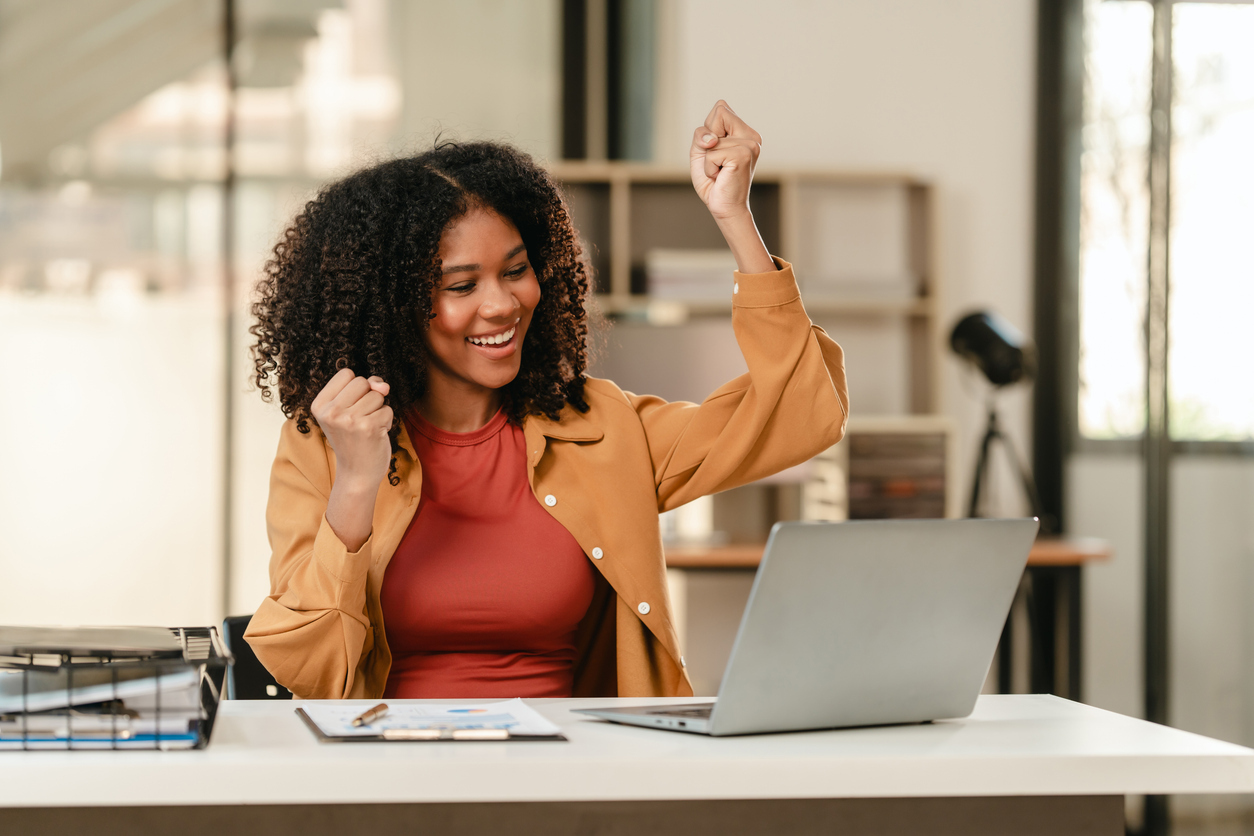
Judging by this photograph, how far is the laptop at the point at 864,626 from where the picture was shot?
89 cm

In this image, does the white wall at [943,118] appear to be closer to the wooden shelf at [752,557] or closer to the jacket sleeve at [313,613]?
the wooden shelf at [752,557]

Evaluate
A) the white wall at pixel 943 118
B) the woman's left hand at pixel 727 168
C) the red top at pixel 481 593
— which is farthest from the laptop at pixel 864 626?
the white wall at pixel 943 118

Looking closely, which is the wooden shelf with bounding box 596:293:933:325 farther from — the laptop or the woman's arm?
the laptop

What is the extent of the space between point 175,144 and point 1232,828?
139 inches

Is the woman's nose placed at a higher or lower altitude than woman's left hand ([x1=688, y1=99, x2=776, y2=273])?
lower

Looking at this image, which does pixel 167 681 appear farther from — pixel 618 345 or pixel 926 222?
pixel 926 222

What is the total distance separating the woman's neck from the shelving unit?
1.83 meters

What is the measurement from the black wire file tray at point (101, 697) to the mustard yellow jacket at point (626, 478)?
0.41 m

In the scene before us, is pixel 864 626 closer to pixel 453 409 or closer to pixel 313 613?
pixel 313 613

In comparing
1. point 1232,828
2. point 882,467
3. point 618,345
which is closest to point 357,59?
point 618,345

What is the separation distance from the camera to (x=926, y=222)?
360cm

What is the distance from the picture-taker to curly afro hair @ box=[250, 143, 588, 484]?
1528mm

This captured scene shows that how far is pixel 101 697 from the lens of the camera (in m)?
0.88

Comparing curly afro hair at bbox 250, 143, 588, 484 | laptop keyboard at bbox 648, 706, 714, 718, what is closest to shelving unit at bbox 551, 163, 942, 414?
curly afro hair at bbox 250, 143, 588, 484
